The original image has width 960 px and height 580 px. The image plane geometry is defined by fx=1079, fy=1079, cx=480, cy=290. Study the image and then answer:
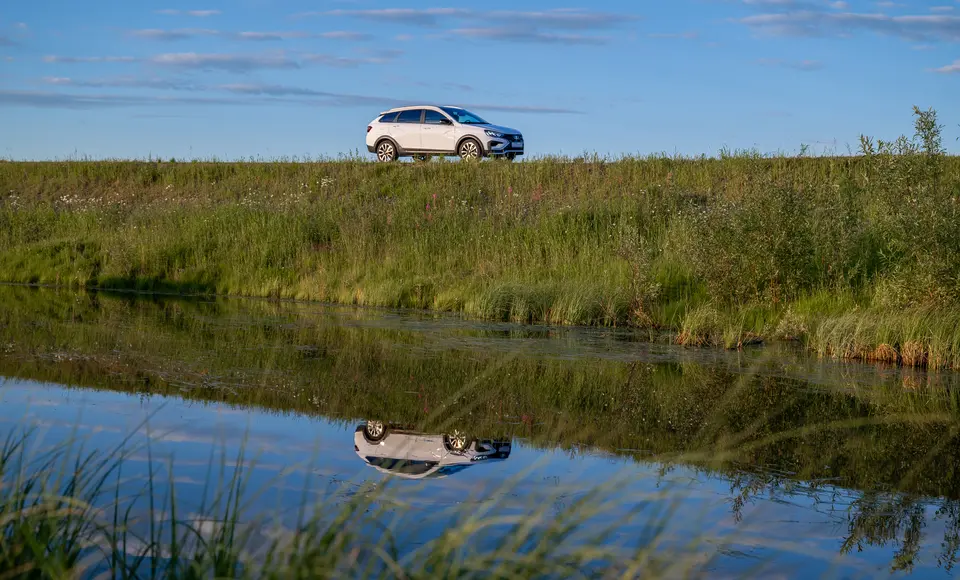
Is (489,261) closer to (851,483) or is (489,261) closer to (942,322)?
(942,322)

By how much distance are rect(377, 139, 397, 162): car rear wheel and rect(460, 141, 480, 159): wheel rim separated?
214cm

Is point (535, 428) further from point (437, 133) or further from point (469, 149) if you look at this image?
point (437, 133)

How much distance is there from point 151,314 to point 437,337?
558 centimetres

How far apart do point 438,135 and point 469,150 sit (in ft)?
3.22

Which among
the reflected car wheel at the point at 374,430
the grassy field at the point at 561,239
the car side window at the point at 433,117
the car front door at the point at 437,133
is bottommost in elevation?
the reflected car wheel at the point at 374,430

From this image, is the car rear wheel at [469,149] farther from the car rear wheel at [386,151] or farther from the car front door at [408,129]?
the car rear wheel at [386,151]

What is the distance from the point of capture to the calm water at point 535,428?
234 inches

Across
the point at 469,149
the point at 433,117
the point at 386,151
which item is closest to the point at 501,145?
the point at 469,149

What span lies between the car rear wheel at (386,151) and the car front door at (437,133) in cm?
101

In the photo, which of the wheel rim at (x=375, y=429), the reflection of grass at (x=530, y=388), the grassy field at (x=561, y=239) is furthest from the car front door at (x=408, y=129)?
the wheel rim at (x=375, y=429)

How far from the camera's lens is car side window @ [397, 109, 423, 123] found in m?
28.6

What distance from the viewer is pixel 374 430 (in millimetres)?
8688

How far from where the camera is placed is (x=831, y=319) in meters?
14.2

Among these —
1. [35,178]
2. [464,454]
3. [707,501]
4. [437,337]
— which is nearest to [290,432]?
[464,454]
